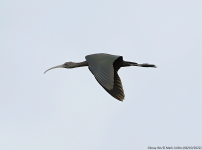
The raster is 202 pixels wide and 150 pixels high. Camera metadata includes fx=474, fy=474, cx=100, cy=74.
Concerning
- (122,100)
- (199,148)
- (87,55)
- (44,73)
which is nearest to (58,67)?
(44,73)

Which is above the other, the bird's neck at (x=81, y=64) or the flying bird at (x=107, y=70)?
the bird's neck at (x=81, y=64)

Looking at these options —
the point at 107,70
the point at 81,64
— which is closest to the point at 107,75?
the point at 107,70

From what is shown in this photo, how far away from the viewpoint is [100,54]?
59.7 feet

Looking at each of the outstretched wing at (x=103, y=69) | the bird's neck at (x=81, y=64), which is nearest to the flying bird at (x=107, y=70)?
the outstretched wing at (x=103, y=69)

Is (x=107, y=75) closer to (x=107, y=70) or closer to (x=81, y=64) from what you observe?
(x=107, y=70)

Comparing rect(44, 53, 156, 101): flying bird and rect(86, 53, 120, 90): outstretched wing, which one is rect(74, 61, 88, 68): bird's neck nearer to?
rect(44, 53, 156, 101): flying bird

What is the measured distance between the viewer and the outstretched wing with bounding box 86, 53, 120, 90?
1627cm

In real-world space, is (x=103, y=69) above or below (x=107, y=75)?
above

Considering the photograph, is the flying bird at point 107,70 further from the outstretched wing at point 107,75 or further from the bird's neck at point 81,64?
the bird's neck at point 81,64

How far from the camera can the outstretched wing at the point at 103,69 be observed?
16266mm

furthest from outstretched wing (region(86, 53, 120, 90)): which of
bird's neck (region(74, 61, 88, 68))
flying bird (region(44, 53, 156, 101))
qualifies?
bird's neck (region(74, 61, 88, 68))

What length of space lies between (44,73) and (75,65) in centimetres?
166

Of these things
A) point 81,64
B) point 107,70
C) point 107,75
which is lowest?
point 107,75

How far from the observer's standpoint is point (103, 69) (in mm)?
16656
